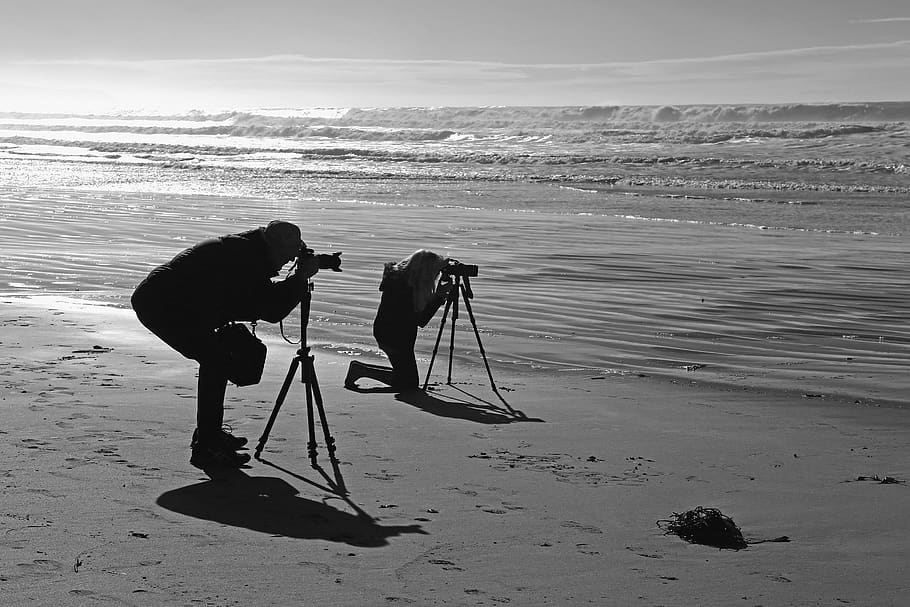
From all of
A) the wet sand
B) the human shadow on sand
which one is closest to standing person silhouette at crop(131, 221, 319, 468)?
the wet sand

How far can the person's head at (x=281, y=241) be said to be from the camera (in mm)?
5371

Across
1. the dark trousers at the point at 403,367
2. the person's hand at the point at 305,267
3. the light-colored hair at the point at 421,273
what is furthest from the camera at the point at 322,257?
the light-colored hair at the point at 421,273

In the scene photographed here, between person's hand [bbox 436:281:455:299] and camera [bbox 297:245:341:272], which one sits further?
person's hand [bbox 436:281:455:299]

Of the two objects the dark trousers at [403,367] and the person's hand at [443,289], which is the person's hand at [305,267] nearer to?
the dark trousers at [403,367]

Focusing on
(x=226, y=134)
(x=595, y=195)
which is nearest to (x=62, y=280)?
(x=595, y=195)

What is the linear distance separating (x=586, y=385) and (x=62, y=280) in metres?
7.13

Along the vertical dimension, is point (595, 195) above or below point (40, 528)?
above

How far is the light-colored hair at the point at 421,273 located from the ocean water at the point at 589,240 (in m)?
0.99

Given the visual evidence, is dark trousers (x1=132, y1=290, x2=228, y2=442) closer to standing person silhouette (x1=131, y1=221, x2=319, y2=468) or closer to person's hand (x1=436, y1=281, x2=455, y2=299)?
→ standing person silhouette (x1=131, y1=221, x2=319, y2=468)

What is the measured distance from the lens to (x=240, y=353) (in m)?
5.41

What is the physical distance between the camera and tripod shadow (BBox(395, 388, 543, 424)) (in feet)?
21.9

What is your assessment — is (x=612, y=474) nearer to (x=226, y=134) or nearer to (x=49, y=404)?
(x=49, y=404)

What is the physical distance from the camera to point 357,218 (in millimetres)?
20016

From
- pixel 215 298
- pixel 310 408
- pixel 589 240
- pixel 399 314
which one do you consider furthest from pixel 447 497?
pixel 589 240
